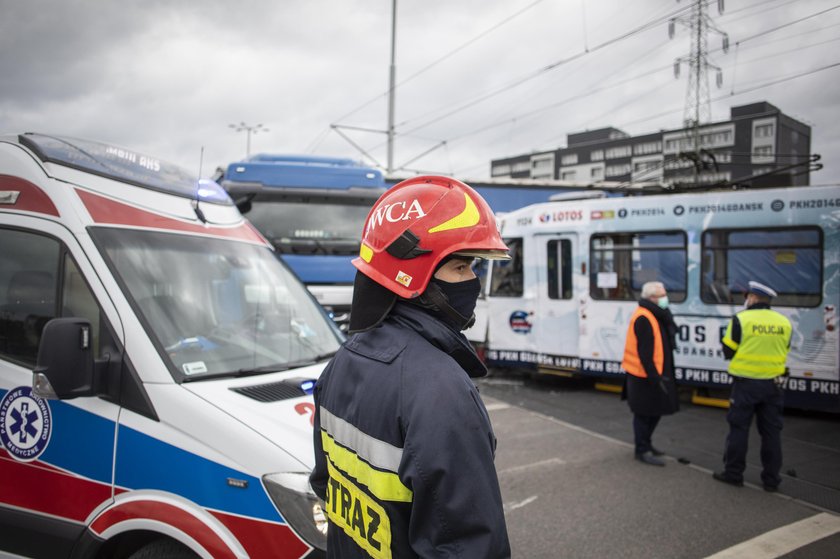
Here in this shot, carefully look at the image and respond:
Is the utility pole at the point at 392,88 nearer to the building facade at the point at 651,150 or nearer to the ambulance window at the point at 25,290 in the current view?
the ambulance window at the point at 25,290

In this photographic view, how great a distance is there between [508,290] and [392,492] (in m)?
10.0

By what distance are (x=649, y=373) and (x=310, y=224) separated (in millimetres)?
5983

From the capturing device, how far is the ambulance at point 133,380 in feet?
7.57

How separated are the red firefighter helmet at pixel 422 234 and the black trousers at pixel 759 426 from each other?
495 centimetres

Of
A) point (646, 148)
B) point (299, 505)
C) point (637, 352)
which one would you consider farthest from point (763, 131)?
point (299, 505)

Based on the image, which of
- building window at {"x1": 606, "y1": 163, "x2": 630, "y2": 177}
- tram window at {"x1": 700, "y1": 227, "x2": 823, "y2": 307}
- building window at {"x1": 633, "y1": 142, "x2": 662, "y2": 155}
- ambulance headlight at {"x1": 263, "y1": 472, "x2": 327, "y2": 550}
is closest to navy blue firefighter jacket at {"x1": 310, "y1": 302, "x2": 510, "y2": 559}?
ambulance headlight at {"x1": 263, "y1": 472, "x2": 327, "y2": 550}

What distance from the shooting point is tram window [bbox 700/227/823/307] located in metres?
8.45

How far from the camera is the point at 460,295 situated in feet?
5.23

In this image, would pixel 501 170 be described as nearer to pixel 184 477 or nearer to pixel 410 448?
pixel 184 477

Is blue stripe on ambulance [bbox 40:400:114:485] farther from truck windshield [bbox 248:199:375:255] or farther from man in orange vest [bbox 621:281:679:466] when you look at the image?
truck windshield [bbox 248:199:375:255]

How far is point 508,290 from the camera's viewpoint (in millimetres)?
11242

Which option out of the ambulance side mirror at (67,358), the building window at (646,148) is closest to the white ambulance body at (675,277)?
the ambulance side mirror at (67,358)

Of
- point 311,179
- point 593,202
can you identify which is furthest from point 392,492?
Answer: point 593,202

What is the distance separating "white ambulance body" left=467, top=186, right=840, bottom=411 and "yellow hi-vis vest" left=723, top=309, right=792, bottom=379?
3.45 meters
